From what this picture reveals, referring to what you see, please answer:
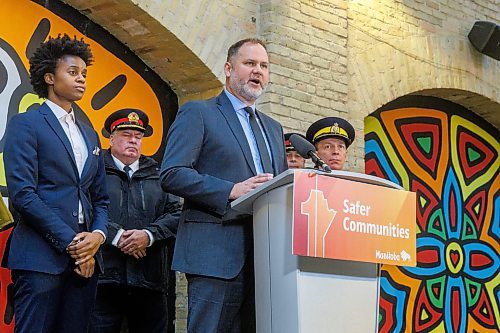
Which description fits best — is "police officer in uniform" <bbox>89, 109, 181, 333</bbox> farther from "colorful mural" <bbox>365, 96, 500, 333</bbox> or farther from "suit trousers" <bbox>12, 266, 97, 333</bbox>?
"colorful mural" <bbox>365, 96, 500, 333</bbox>

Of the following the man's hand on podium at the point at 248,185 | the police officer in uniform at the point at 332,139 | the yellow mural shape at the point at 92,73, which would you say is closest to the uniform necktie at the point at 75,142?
the man's hand on podium at the point at 248,185

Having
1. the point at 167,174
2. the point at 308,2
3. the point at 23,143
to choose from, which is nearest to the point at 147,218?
the point at 23,143

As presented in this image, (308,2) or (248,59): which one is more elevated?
(308,2)

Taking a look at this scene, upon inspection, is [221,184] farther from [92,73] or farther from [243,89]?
[92,73]

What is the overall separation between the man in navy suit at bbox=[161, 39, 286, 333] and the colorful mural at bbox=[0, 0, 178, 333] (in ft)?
5.56

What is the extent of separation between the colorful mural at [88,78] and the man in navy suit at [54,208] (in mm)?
1064

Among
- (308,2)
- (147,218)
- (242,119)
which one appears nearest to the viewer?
(242,119)

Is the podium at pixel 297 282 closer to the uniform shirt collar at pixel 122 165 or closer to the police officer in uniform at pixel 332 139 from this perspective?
the uniform shirt collar at pixel 122 165

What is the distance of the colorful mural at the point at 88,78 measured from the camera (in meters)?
4.66

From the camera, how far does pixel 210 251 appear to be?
2.80 meters

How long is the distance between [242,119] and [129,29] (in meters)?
2.45

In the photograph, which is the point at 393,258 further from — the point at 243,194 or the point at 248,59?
the point at 248,59

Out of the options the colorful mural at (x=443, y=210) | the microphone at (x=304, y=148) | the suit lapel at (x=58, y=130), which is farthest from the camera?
the colorful mural at (x=443, y=210)

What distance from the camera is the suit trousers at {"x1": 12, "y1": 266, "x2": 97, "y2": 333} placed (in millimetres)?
3090
